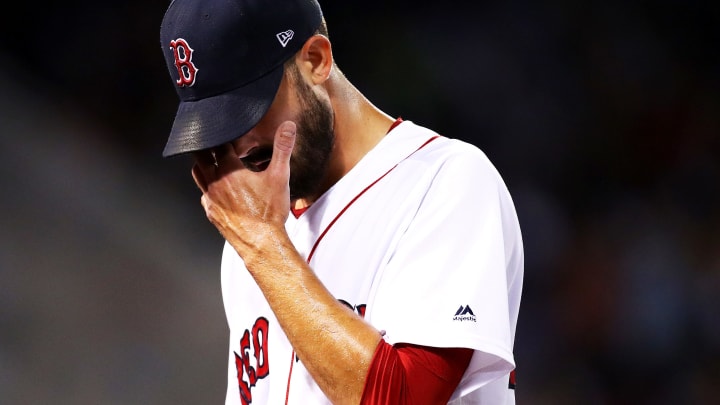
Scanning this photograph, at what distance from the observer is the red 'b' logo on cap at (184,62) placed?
1177 mm

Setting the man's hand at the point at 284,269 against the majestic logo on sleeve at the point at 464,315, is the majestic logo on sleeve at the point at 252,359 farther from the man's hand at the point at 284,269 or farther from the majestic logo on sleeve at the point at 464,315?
the majestic logo on sleeve at the point at 464,315

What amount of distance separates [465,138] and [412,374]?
2.50 meters

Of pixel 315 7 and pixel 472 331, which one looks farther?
pixel 315 7

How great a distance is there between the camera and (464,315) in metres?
1.05

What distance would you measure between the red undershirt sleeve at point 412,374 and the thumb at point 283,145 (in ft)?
0.93

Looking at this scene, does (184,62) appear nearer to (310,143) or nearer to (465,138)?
(310,143)

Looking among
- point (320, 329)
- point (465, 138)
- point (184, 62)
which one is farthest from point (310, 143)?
point (465, 138)

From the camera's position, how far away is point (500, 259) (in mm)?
1104

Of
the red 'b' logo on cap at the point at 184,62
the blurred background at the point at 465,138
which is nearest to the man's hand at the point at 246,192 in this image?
the red 'b' logo on cap at the point at 184,62
